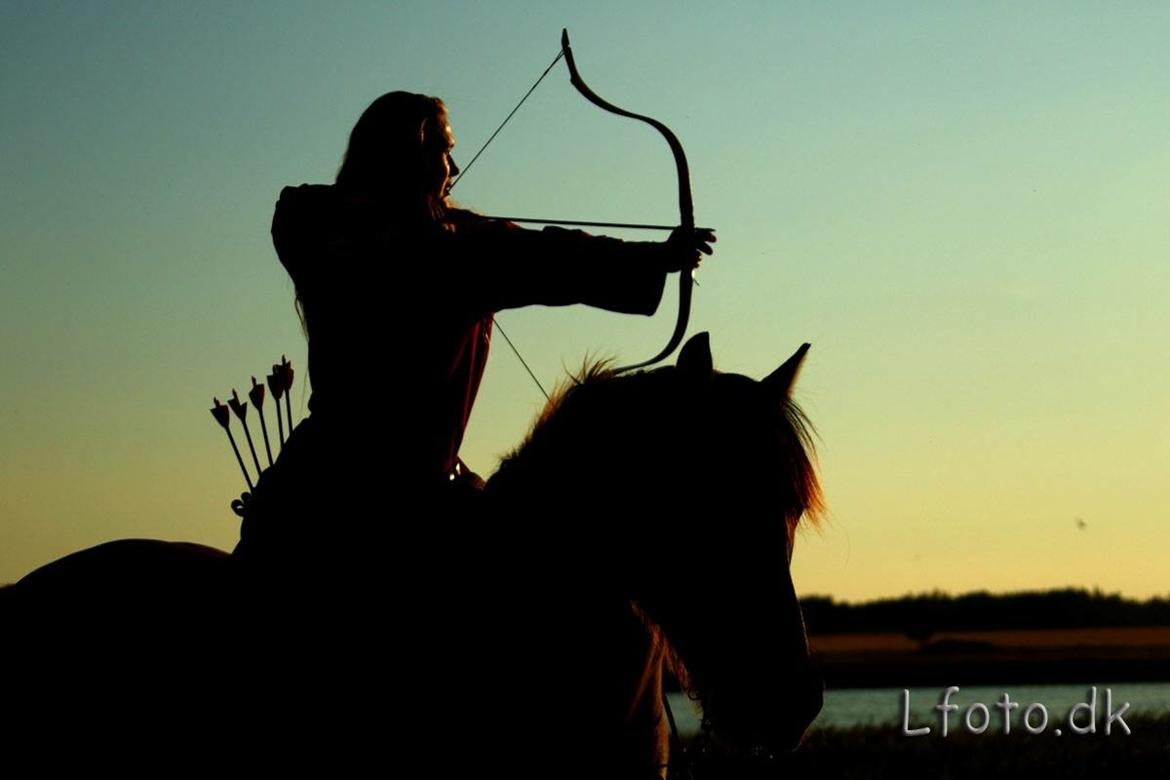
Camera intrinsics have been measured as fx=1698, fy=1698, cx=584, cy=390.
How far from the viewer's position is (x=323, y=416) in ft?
14.9

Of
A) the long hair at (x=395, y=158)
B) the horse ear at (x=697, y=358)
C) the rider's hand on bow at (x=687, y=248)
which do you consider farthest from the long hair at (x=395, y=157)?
the horse ear at (x=697, y=358)

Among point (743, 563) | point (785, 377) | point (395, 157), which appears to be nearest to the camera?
point (743, 563)

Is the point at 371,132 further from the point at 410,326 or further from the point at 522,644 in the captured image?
the point at 522,644

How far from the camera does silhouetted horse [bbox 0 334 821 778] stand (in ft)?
12.8

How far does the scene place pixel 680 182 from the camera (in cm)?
480

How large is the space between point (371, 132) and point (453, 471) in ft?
3.31

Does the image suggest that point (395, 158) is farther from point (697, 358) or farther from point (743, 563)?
point (743, 563)

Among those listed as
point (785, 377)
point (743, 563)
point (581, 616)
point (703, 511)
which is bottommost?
point (581, 616)

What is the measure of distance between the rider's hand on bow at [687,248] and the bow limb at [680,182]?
0.05m

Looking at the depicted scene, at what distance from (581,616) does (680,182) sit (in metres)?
1.41

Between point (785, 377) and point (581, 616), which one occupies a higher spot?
point (785, 377)

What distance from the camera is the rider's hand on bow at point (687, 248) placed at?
431cm

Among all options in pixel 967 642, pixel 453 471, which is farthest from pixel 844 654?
pixel 453 471

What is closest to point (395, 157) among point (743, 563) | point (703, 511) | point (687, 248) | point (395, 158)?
point (395, 158)
